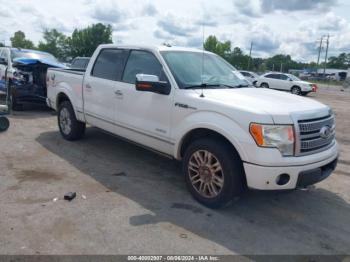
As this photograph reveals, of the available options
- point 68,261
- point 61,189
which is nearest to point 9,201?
point 61,189

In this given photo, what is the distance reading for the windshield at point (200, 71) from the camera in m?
4.93

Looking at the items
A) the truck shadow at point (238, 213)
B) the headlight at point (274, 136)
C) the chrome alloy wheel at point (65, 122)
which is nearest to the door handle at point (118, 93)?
the truck shadow at point (238, 213)

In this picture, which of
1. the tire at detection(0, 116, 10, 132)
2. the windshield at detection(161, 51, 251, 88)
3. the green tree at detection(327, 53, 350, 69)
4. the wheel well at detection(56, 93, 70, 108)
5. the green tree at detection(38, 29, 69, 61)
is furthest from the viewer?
the green tree at detection(327, 53, 350, 69)

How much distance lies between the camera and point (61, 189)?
4852mm

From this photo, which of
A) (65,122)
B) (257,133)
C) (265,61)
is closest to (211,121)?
(257,133)

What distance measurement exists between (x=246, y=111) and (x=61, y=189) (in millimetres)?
2606

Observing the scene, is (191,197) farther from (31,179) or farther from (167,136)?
(31,179)

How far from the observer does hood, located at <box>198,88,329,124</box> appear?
395cm

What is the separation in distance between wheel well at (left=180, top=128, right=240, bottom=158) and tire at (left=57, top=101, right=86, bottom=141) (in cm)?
303

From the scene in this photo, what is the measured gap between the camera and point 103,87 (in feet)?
19.8

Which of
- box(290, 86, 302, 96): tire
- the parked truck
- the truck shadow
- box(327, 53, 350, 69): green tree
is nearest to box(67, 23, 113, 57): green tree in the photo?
box(290, 86, 302, 96): tire

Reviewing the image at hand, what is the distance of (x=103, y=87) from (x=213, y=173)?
265 centimetres

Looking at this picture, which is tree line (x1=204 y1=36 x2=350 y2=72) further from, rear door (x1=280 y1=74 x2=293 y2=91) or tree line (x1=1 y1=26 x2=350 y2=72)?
rear door (x1=280 y1=74 x2=293 y2=91)

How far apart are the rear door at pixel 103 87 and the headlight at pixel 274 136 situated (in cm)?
264
